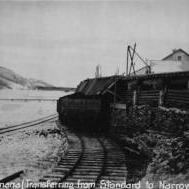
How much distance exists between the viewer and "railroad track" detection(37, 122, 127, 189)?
31.1ft

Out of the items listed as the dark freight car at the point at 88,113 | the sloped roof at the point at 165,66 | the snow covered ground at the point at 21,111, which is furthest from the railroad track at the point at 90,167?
the sloped roof at the point at 165,66

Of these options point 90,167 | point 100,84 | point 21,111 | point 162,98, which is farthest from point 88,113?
point 21,111

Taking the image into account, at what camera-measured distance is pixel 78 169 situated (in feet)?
35.8

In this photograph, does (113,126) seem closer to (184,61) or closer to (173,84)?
(173,84)

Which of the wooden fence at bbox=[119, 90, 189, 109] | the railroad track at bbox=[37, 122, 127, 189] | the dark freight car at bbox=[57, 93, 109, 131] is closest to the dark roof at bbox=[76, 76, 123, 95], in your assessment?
the dark freight car at bbox=[57, 93, 109, 131]

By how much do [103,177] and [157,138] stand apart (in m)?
5.36

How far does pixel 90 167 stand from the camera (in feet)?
36.9

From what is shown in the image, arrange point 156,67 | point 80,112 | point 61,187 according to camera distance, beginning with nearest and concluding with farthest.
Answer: point 61,187
point 80,112
point 156,67

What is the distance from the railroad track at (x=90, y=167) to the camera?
948 cm

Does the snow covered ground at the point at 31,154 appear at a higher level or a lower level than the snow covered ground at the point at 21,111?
higher

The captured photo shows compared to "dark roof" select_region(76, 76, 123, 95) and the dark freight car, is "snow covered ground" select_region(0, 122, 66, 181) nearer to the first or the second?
the dark freight car

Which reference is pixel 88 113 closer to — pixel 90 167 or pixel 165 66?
pixel 90 167

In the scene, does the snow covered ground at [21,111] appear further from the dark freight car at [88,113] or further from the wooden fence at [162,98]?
the wooden fence at [162,98]

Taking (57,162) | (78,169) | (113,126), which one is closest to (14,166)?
(57,162)
